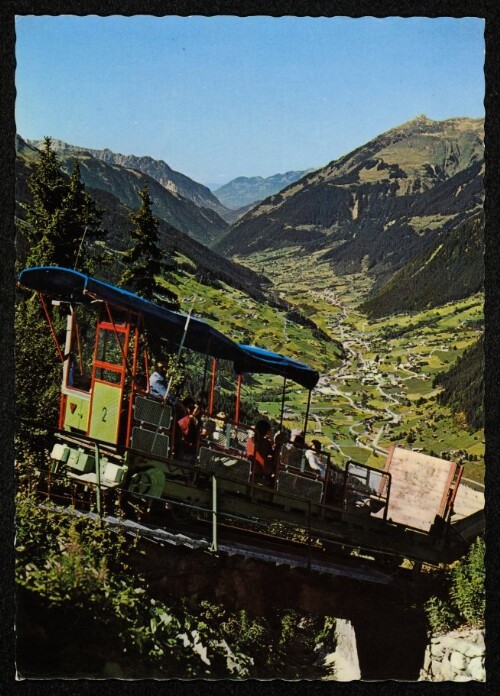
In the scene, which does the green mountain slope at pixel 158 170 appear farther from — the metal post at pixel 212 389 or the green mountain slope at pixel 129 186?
the metal post at pixel 212 389

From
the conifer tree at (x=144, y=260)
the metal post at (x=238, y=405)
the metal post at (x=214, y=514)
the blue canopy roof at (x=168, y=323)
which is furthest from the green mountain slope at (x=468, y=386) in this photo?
the conifer tree at (x=144, y=260)

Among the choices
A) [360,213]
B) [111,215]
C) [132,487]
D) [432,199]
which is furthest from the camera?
[360,213]

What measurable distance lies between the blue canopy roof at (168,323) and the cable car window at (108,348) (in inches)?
12.0

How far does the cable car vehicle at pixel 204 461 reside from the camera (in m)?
7.14

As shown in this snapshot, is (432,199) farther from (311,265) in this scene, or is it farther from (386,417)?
(386,417)

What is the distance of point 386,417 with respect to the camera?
8125 millimetres

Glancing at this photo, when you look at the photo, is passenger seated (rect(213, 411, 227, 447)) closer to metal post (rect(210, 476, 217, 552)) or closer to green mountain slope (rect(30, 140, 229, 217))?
metal post (rect(210, 476, 217, 552))

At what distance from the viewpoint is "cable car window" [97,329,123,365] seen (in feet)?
24.1

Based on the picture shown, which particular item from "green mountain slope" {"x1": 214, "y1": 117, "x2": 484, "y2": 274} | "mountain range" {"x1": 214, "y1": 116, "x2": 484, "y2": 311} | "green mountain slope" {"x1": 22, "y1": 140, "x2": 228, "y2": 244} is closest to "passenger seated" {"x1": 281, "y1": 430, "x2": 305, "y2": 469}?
"mountain range" {"x1": 214, "y1": 116, "x2": 484, "y2": 311}

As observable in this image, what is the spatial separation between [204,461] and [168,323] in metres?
1.21

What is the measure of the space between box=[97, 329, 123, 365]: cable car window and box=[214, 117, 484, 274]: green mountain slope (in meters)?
1.99

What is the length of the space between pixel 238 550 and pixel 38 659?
1.88 m

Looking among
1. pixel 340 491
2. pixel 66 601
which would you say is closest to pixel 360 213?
pixel 340 491

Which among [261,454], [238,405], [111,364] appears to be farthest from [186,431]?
[111,364]
